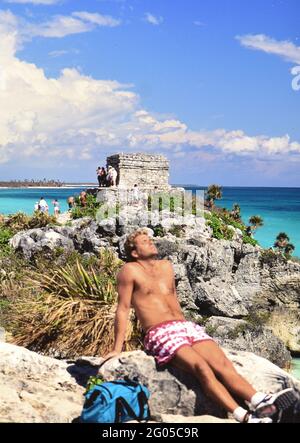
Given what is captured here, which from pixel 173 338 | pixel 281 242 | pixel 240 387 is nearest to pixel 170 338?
pixel 173 338

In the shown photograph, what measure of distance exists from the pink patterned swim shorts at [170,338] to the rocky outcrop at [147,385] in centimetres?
17

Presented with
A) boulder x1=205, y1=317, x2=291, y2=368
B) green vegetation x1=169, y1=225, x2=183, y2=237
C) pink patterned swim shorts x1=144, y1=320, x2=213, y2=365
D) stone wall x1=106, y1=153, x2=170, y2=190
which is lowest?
boulder x1=205, y1=317, x2=291, y2=368

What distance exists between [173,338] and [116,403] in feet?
2.50

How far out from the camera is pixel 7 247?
68.2 ft

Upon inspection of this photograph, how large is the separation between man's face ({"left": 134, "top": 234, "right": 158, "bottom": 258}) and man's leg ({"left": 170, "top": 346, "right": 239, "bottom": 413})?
0.97 metres

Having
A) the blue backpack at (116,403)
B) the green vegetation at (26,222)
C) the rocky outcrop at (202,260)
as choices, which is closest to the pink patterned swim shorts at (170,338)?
the blue backpack at (116,403)

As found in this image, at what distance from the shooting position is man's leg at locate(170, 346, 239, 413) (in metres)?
4.46

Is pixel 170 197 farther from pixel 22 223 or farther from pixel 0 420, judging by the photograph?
pixel 0 420

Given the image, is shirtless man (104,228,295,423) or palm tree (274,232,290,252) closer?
shirtless man (104,228,295,423)

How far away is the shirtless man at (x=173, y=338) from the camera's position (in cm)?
436

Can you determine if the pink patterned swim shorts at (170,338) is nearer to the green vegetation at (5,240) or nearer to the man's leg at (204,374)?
the man's leg at (204,374)

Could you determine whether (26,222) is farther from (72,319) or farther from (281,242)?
(72,319)

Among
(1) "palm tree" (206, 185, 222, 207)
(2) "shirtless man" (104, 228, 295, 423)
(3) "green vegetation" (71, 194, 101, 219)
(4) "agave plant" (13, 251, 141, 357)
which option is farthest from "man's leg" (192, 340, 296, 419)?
(1) "palm tree" (206, 185, 222, 207)

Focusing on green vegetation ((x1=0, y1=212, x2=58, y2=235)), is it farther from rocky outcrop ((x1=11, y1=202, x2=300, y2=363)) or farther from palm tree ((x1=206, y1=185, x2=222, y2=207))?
palm tree ((x1=206, y1=185, x2=222, y2=207))
